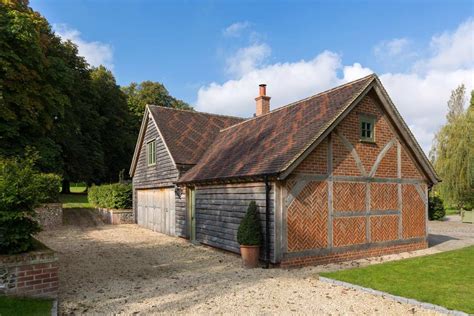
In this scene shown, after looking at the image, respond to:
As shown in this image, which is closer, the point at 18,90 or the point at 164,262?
the point at 164,262

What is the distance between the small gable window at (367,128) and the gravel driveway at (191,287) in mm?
4017

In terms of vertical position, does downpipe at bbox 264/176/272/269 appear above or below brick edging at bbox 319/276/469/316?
above

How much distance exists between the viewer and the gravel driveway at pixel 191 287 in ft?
22.7

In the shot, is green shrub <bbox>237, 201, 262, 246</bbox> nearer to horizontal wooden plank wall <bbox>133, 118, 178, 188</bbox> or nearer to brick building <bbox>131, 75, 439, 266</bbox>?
brick building <bbox>131, 75, 439, 266</bbox>

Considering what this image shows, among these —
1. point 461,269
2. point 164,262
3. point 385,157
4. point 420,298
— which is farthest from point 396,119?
point 164,262

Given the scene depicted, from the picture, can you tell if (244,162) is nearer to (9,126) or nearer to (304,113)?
(304,113)

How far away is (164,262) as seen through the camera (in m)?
11.4

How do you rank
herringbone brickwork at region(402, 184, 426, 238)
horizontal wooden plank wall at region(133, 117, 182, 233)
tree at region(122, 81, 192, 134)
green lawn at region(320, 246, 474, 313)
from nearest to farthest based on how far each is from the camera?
1. green lawn at region(320, 246, 474, 313)
2. herringbone brickwork at region(402, 184, 426, 238)
3. horizontal wooden plank wall at region(133, 117, 182, 233)
4. tree at region(122, 81, 192, 134)

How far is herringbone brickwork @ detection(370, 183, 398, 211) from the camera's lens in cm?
1243

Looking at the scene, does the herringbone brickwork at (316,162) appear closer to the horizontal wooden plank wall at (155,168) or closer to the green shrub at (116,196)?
the horizontal wooden plank wall at (155,168)

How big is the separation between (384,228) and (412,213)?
177cm

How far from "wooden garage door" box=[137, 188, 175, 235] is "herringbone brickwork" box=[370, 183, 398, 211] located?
9238 mm

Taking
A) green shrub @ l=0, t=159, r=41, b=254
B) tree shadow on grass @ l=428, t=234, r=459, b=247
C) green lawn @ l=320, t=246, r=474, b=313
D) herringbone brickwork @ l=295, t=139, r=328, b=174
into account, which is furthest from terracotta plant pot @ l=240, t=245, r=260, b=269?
tree shadow on grass @ l=428, t=234, r=459, b=247

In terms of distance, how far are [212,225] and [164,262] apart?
8.51ft
